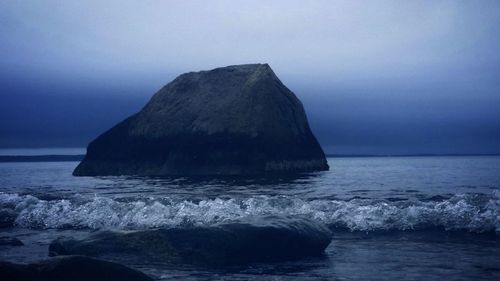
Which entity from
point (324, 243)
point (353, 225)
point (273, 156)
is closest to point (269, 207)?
point (353, 225)

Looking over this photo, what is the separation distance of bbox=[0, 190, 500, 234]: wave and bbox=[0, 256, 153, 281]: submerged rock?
682 cm

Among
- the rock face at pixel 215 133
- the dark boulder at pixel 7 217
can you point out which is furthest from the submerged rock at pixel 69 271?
the rock face at pixel 215 133

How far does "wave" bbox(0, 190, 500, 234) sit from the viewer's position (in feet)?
42.5

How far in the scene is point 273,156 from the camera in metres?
78.9

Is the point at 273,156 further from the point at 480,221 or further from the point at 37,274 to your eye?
the point at 37,274

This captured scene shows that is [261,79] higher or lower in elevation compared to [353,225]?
higher

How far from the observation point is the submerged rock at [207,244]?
29.7 feet

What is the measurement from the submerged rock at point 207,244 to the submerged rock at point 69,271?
7.65ft

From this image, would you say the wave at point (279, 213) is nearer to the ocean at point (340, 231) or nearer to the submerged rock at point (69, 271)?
the ocean at point (340, 231)

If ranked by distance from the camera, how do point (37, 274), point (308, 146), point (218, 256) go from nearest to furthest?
point (37, 274), point (218, 256), point (308, 146)

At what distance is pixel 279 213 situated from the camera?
1433 cm

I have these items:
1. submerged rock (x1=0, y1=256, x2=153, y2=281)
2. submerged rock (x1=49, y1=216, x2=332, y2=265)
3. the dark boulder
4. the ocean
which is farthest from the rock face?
submerged rock (x1=0, y1=256, x2=153, y2=281)

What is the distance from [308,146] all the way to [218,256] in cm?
7793

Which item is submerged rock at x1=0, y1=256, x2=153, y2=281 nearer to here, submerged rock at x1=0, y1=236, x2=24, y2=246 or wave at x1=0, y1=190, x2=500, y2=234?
submerged rock at x1=0, y1=236, x2=24, y2=246
